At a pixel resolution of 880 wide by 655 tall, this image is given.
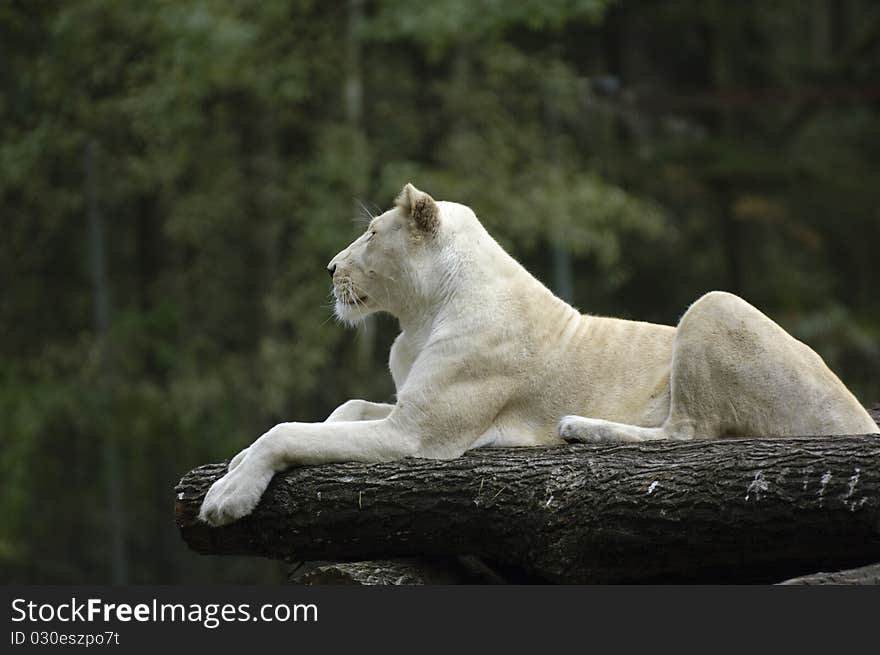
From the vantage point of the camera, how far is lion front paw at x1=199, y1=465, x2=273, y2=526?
5.70m

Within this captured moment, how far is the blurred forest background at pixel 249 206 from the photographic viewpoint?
1377 cm

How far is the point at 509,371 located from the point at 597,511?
97 centimetres

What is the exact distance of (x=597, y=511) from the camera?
17.4 feet

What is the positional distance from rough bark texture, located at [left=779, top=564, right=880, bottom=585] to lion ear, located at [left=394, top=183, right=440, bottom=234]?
2414mm

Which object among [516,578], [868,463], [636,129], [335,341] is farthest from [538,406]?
[636,129]

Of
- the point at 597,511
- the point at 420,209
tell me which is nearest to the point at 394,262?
the point at 420,209

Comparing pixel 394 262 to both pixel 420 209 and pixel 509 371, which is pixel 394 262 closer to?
pixel 420 209

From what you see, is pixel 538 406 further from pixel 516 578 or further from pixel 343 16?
pixel 343 16

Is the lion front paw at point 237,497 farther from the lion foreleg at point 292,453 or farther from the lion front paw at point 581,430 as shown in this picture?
the lion front paw at point 581,430

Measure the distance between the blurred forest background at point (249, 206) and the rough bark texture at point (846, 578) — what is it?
346 inches

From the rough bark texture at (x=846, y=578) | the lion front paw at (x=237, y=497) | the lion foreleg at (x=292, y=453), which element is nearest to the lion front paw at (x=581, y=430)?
the lion foreleg at (x=292, y=453)

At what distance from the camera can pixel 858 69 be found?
21.5 m

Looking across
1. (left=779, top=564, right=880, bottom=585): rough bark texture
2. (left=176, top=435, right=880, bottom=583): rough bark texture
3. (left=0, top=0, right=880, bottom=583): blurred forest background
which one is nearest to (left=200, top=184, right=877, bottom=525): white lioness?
(left=176, top=435, right=880, bottom=583): rough bark texture

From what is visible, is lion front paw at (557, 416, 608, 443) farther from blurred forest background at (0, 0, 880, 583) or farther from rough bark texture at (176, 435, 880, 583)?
blurred forest background at (0, 0, 880, 583)
